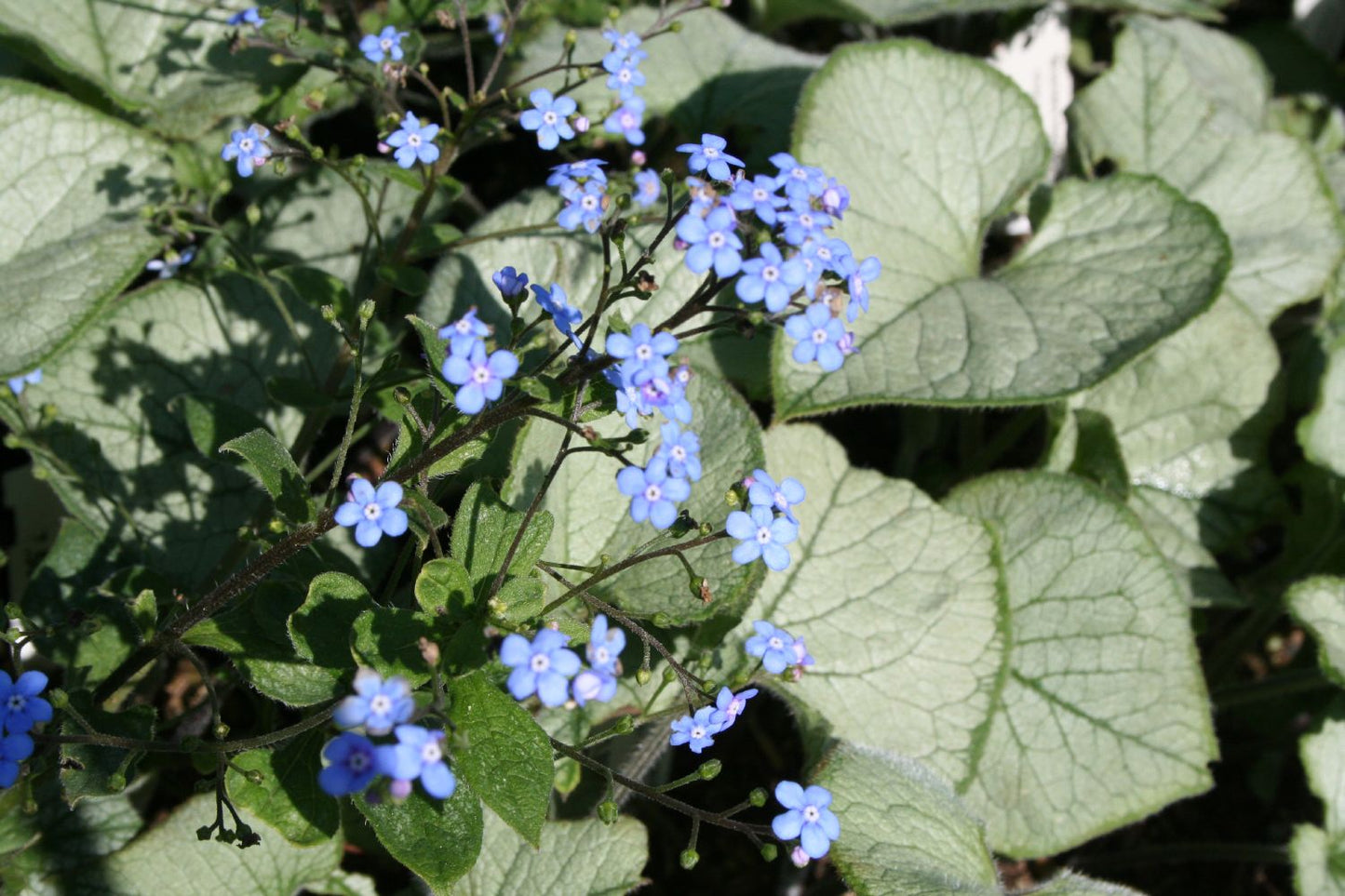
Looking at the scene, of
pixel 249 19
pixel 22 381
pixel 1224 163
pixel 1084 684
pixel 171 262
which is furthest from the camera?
pixel 1224 163

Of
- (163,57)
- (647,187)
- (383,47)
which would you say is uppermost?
(383,47)

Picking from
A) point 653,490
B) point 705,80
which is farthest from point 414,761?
point 705,80

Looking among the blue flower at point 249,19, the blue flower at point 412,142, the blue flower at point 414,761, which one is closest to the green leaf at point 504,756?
the blue flower at point 414,761

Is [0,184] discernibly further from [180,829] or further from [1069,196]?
[1069,196]

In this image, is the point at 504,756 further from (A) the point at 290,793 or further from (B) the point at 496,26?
(B) the point at 496,26

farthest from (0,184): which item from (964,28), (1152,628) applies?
(964,28)

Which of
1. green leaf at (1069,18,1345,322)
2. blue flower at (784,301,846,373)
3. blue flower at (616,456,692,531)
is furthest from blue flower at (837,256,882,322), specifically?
green leaf at (1069,18,1345,322)
